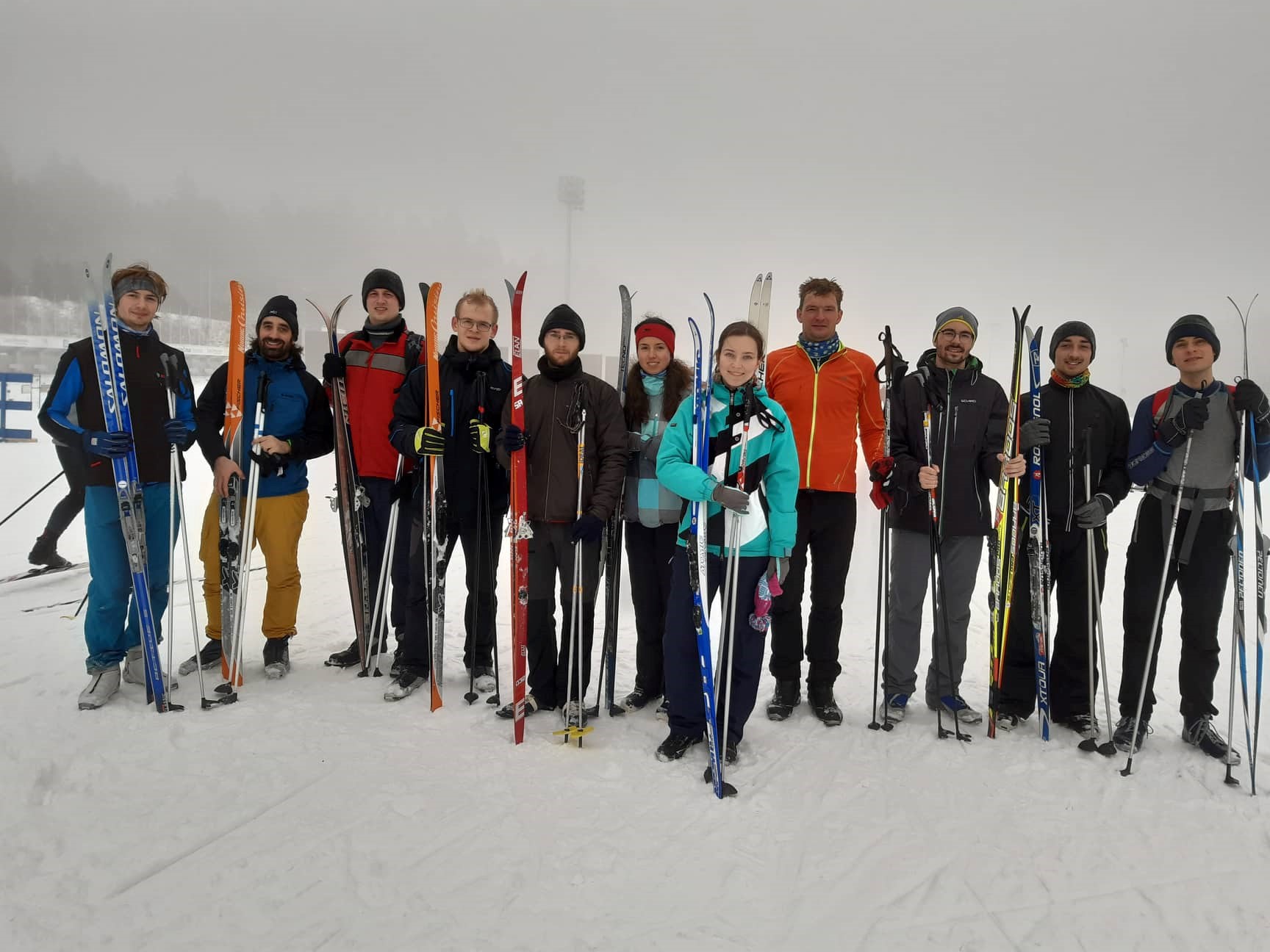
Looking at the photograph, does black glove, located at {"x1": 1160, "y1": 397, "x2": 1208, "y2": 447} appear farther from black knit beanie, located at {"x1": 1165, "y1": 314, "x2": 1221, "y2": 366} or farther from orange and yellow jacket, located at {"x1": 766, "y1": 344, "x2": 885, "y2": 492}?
orange and yellow jacket, located at {"x1": 766, "y1": 344, "x2": 885, "y2": 492}

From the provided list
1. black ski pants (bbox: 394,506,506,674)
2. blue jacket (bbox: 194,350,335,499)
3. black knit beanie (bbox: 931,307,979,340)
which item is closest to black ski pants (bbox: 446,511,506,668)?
black ski pants (bbox: 394,506,506,674)

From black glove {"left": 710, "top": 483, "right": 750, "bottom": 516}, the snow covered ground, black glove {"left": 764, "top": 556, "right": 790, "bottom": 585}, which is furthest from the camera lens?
black glove {"left": 764, "top": 556, "right": 790, "bottom": 585}

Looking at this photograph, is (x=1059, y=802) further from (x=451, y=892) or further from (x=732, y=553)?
(x=451, y=892)

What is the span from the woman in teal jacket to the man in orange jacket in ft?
1.32

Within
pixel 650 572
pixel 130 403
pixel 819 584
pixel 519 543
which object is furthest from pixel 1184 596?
pixel 130 403

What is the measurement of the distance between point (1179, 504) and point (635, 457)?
1.93m

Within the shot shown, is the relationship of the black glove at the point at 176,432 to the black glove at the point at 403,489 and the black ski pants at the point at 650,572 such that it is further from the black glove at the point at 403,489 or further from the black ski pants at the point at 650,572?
the black ski pants at the point at 650,572

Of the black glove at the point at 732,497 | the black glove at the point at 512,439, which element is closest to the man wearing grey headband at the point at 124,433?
the black glove at the point at 512,439

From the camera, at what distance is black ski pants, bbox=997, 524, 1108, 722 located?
2486 millimetres

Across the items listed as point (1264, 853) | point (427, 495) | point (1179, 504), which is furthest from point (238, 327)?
point (1264, 853)

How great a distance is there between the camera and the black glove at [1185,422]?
2.18 meters

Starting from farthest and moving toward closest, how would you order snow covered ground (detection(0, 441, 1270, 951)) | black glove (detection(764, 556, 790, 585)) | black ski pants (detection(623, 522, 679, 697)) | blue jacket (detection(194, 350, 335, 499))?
blue jacket (detection(194, 350, 335, 499)), black ski pants (detection(623, 522, 679, 697)), black glove (detection(764, 556, 790, 585)), snow covered ground (detection(0, 441, 1270, 951))

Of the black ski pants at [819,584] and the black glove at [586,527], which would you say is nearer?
the black glove at [586,527]

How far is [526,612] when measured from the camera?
2400mm
